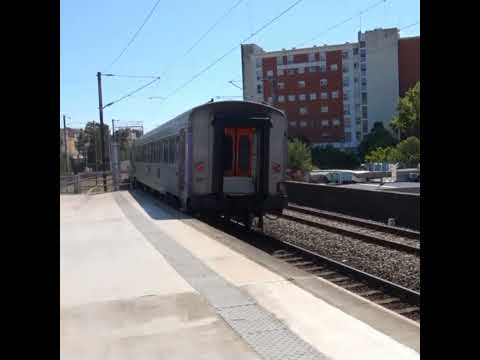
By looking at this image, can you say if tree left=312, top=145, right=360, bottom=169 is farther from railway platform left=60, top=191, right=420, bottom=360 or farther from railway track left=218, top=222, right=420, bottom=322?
railway platform left=60, top=191, right=420, bottom=360

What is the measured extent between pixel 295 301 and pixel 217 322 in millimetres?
1167

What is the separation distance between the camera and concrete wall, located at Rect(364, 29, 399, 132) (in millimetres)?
87812

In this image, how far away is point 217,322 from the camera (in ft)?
17.1

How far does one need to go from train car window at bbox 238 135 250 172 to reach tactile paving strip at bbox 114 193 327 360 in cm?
489

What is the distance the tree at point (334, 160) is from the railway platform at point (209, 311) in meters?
62.9

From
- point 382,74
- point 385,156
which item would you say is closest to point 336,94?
point 382,74

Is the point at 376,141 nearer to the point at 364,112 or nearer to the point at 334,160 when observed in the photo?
the point at 334,160

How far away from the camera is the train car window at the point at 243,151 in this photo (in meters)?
13.6

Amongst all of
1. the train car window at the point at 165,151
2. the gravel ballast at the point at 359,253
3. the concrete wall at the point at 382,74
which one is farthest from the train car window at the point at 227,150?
the concrete wall at the point at 382,74

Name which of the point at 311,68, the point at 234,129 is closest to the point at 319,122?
the point at 311,68

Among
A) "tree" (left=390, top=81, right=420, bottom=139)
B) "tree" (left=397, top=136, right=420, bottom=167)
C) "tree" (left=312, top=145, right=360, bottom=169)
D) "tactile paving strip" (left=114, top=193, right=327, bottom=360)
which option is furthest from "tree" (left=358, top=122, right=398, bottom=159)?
"tactile paving strip" (left=114, top=193, right=327, bottom=360)

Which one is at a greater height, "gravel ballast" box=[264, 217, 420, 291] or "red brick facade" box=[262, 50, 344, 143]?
"red brick facade" box=[262, 50, 344, 143]

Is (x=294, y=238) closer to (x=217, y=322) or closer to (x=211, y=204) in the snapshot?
(x=211, y=204)
